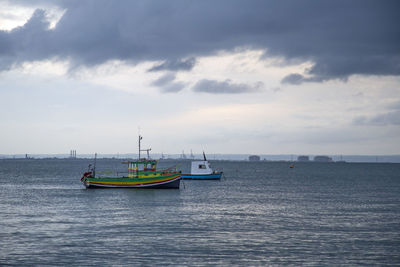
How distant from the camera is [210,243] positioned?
Answer: 103 feet

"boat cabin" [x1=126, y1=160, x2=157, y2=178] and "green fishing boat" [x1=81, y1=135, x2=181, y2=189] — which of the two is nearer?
"green fishing boat" [x1=81, y1=135, x2=181, y2=189]

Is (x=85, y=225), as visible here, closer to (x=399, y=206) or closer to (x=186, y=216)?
(x=186, y=216)

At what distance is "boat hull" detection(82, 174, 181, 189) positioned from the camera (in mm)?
71375

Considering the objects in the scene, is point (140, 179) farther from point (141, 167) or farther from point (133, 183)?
point (141, 167)

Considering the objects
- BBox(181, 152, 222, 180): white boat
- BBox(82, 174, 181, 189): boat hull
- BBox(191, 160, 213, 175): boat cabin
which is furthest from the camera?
BBox(191, 160, 213, 175): boat cabin

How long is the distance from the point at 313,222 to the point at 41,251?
23.4m

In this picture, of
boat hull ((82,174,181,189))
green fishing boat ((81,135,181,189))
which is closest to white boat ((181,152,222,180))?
green fishing boat ((81,135,181,189))

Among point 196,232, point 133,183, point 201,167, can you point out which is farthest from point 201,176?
point 196,232

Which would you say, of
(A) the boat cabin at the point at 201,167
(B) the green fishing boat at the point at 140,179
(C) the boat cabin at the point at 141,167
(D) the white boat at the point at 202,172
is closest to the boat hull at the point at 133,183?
(B) the green fishing boat at the point at 140,179

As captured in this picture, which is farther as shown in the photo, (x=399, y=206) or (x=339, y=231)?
(x=399, y=206)

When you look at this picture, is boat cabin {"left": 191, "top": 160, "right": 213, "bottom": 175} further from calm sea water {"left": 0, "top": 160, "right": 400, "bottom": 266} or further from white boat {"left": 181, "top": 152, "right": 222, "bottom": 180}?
calm sea water {"left": 0, "top": 160, "right": 400, "bottom": 266}

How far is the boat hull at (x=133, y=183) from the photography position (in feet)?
234

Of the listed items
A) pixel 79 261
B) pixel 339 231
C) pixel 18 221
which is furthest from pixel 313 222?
pixel 18 221

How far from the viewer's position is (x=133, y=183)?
71.3 m
